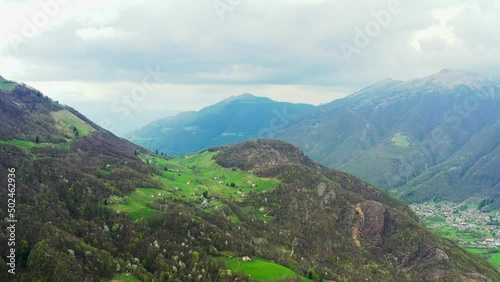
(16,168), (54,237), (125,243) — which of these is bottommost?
(125,243)

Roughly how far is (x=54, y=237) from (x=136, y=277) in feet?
71.8

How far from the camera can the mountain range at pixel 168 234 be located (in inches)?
3932

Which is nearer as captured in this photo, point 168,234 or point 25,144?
point 168,234

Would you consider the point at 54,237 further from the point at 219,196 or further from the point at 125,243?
the point at 219,196

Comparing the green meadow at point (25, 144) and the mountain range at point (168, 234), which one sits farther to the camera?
the green meadow at point (25, 144)

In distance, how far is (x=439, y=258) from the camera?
172 metres

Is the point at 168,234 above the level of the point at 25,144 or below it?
below

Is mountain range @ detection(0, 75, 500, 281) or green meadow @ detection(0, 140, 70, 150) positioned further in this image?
green meadow @ detection(0, 140, 70, 150)

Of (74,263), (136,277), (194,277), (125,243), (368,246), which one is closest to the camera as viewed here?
(74,263)

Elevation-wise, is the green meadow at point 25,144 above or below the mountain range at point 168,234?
above

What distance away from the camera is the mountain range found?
3932 inches

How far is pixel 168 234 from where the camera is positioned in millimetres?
127750

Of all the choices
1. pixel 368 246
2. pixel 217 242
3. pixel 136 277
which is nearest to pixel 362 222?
pixel 368 246

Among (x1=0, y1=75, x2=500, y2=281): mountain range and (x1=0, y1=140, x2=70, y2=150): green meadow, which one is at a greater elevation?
(x1=0, y1=140, x2=70, y2=150): green meadow
